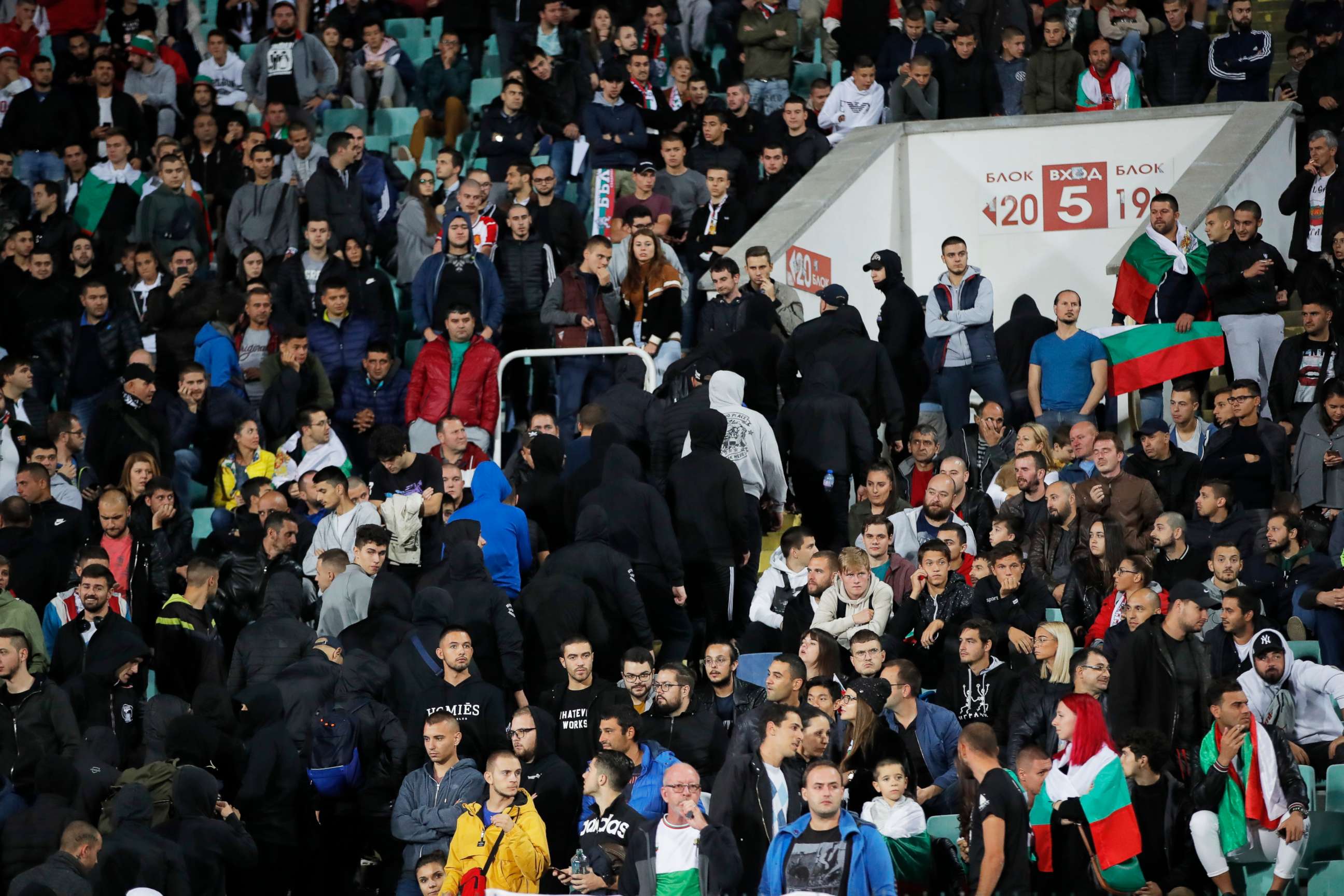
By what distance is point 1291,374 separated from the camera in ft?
44.1

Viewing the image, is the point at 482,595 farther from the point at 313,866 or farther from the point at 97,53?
the point at 97,53

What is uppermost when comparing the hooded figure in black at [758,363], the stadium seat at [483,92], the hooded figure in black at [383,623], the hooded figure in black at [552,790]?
the stadium seat at [483,92]

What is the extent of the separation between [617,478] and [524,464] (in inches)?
54.6

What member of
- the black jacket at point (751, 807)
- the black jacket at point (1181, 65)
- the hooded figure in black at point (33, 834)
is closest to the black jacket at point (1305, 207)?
the black jacket at point (1181, 65)

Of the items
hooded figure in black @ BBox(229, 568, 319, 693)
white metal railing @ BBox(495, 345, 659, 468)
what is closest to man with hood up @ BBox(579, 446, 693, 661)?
hooded figure in black @ BBox(229, 568, 319, 693)

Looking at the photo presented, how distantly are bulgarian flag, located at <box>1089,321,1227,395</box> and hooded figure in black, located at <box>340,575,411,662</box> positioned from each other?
5.04 metres

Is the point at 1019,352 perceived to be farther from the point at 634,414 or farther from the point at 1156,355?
the point at 634,414

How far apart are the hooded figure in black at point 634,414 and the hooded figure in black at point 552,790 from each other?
2970 mm

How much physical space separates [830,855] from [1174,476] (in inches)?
189

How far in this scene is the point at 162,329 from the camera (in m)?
15.2

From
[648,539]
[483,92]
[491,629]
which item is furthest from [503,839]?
[483,92]

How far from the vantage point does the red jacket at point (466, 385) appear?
1374 centimetres

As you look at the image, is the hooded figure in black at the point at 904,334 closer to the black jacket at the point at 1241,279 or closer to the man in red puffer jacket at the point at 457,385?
the black jacket at the point at 1241,279

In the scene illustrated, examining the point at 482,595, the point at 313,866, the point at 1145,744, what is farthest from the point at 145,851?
the point at 1145,744
